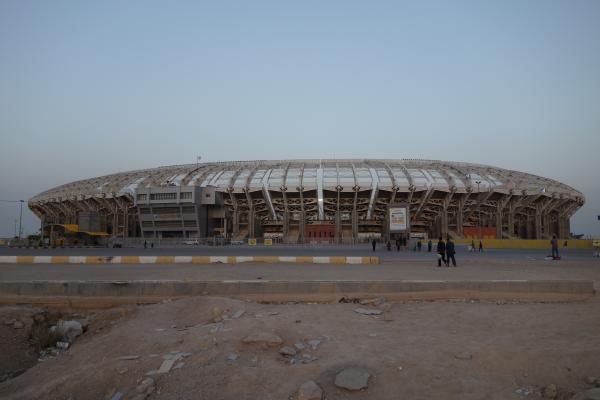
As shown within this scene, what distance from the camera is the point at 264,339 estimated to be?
241 inches

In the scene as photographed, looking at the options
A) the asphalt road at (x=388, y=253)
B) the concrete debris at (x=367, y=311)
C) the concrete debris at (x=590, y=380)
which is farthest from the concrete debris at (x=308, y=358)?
the asphalt road at (x=388, y=253)

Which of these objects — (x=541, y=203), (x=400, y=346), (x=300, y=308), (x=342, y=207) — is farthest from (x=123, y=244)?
(x=541, y=203)

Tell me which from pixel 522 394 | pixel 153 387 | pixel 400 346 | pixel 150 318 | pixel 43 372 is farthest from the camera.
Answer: pixel 150 318

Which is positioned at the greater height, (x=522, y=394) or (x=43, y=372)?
(x=522, y=394)

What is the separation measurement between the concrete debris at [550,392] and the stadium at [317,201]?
4088cm

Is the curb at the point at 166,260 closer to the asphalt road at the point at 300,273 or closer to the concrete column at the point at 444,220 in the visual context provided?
the asphalt road at the point at 300,273

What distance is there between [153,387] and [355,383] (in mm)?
2606

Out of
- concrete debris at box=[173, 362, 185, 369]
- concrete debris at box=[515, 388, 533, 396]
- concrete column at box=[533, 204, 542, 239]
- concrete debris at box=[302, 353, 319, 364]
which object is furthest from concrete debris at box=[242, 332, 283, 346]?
concrete column at box=[533, 204, 542, 239]

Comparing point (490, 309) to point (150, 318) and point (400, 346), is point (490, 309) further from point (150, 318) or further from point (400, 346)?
point (150, 318)

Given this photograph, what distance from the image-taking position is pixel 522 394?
4.55 m

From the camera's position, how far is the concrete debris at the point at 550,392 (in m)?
4.48

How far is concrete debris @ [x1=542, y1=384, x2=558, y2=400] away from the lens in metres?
4.48

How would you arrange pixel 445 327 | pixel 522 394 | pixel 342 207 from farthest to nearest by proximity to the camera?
pixel 342 207, pixel 445 327, pixel 522 394

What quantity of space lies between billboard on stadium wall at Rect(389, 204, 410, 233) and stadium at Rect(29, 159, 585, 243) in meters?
12.8
